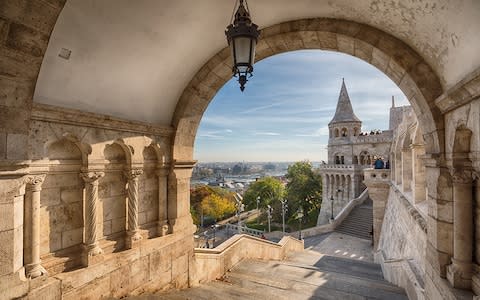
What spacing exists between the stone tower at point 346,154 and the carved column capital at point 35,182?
107 feet

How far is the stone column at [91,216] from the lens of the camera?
139 inches

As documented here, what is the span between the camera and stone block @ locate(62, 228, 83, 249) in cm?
343

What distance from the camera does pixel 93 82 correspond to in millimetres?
3443

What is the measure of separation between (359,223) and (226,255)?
1825 cm

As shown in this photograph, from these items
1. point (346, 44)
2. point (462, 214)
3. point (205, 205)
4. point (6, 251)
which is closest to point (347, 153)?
point (205, 205)

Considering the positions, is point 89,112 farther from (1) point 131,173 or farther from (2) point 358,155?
(2) point 358,155

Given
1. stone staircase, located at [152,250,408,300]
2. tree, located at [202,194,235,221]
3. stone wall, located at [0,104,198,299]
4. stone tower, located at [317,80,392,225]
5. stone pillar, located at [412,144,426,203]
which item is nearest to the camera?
stone wall, located at [0,104,198,299]

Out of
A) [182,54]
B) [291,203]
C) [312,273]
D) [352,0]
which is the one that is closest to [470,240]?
[352,0]

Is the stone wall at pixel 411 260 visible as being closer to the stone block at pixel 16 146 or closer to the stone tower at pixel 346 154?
the stone block at pixel 16 146

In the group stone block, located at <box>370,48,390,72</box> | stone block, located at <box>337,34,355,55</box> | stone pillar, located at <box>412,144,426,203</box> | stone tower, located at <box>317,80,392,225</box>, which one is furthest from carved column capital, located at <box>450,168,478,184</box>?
stone tower, located at <box>317,80,392,225</box>

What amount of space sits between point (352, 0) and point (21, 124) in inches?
152

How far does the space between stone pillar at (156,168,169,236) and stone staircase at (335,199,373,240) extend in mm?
18263

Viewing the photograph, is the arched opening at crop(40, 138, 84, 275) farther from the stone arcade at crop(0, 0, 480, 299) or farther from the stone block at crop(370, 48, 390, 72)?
the stone block at crop(370, 48, 390, 72)

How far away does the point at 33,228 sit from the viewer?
2.93 metres
